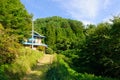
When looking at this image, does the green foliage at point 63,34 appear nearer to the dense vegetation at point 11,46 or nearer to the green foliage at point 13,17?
the green foliage at point 13,17

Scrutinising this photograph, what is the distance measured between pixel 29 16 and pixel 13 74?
21.8 metres

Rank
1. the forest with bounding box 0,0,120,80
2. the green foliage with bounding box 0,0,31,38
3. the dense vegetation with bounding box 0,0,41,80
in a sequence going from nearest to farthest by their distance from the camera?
the dense vegetation with bounding box 0,0,41,80 < the forest with bounding box 0,0,120,80 < the green foliage with bounding box 0,0,31,38

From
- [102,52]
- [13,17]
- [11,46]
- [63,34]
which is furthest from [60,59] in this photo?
[63,34]

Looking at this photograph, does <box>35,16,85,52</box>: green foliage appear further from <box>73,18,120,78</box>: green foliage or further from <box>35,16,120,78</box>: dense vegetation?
<box>73,18,120,78</box>: green foliage

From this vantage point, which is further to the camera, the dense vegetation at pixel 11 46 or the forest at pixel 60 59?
the forest at pixel 60 59

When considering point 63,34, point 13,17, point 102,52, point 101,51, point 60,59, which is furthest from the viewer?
point 63,34

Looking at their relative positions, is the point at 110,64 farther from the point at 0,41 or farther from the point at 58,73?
the point at 0,41

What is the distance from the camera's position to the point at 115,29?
2822 cm

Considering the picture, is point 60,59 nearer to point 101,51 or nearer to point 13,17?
point 101,51

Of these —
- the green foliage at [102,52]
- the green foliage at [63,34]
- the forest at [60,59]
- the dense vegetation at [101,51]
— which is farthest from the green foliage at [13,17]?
the green foliage at [63,34]

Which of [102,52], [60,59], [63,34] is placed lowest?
[60,59]

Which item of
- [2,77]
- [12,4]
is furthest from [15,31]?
[2,77]

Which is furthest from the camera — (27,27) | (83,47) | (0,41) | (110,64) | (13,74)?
(27,27)

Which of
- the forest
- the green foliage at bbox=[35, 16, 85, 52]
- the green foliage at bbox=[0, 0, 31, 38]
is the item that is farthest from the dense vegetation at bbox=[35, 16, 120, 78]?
the green foliage at bbox=[35, 16, 85, 52]
